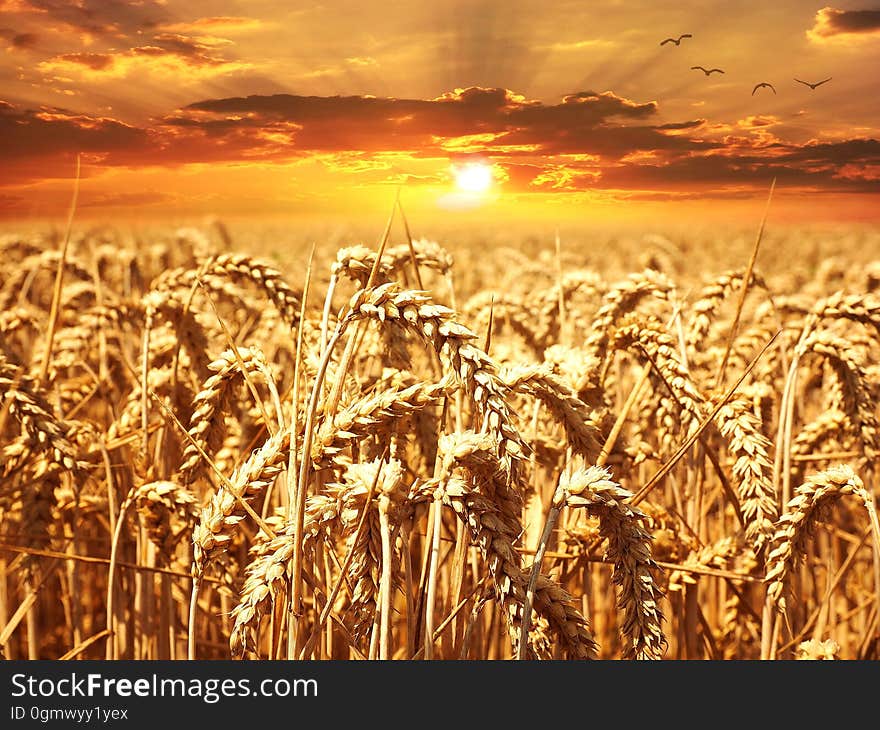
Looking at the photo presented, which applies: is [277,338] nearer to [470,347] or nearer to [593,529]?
[593,529]

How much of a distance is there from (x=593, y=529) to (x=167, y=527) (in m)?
1.03

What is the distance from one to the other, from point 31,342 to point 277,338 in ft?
7.58

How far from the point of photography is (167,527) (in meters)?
1.87

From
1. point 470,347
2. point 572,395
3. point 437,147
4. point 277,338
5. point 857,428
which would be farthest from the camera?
point 277,338

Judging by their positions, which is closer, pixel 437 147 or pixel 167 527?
pixel 167 527

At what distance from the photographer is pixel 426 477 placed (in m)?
1.79

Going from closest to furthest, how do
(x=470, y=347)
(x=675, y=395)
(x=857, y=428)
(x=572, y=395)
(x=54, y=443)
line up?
(x=470, y=347) < (x=572, y=395) < (x=54, y=443) < (x=675, y=395) < (x=857, y=428)

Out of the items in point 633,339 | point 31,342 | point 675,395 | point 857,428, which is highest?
point 633,339

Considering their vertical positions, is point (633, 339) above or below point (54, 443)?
above

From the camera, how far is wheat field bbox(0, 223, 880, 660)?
133cm

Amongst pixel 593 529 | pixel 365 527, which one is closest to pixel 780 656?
pixel 593 529

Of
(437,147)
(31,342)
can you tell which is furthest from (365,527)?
(31,342)

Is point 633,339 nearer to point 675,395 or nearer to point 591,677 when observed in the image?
point 675,395

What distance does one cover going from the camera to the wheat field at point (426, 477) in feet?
4.36
